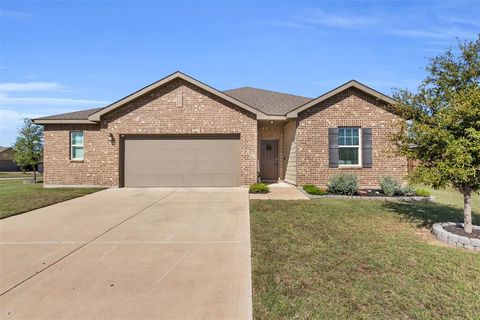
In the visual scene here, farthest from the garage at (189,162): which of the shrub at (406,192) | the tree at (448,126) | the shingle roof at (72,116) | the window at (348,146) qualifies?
the tree at (448,126)

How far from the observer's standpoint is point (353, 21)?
10531 millimetres

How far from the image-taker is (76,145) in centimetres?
1300

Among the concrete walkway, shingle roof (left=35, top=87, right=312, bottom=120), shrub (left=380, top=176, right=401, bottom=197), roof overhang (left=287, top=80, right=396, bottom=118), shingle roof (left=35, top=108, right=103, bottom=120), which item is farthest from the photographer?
shingle roof (left=35, top=87, right=312, bottom=120)

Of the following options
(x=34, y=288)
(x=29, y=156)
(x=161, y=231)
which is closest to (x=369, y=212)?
(x=161, y=231)

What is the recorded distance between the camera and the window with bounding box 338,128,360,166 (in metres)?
12.0

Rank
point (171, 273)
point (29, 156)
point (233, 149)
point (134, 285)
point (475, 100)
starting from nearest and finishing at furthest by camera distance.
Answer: point (134, 285) → point (171, 273) → point (475, 100) → point (233, 149) → point (29, 156)

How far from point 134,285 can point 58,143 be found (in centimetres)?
1243

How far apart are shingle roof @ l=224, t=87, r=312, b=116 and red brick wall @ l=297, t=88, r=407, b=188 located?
167cm

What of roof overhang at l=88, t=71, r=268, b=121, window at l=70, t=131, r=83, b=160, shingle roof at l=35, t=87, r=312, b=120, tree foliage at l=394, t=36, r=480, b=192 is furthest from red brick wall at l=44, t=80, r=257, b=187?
tree foliage at l=394, t=36, r=480, b=192

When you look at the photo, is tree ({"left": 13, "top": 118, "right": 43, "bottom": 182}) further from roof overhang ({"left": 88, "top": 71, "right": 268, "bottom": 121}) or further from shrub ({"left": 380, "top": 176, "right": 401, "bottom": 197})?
shrub ({"left": 380, "top": 176, "right": 401, "bottom": 197})

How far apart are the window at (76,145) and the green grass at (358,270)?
34.7ft

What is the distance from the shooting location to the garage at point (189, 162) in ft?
40.8

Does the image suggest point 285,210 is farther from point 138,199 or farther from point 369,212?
point 138,199

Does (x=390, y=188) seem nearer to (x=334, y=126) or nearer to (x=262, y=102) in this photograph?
(x=334, y=126)
